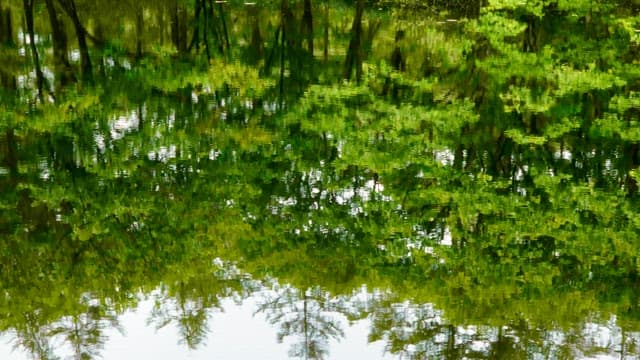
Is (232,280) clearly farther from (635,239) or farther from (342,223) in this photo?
(635,239)

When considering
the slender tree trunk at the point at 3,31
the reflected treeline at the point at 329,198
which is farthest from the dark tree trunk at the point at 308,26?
the slender tree trunk at the point at 3,31

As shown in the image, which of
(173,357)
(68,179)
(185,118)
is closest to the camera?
(173,357)

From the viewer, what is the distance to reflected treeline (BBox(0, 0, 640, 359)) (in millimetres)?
12039

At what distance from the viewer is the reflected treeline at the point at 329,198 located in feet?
39.5

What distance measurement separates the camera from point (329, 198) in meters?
16.8

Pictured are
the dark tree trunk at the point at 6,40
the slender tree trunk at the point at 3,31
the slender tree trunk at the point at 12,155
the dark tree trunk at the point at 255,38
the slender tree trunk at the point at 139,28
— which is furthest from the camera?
the dark tree trunk at the point at 255,38

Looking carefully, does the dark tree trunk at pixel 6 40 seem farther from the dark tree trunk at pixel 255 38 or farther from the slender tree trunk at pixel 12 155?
the dark tree trunk at pixel 255 38

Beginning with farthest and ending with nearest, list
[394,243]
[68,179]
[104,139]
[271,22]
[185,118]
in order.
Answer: [271,22] < [185,118] < [104,139] < [68,179] < [394,243]

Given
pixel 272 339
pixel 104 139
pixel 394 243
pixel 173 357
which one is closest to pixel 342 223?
pixel 394 243

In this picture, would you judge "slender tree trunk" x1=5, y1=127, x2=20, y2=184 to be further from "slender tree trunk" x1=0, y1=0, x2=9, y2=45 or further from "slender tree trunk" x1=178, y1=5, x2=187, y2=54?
"slender tree trunk" x1=0, y1=0, x2=9, y2=45

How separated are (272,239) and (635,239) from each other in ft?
23.8

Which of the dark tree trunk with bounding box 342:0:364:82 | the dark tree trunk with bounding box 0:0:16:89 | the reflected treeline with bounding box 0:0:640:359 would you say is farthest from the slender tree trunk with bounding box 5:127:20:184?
the dark tree trunk with bounding box 342:0:364:82

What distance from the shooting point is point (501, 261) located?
A: 1392 centimetres

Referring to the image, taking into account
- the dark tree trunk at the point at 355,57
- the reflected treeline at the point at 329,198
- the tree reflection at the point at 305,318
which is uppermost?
→ the dark tree trunk at the point at 355,57
